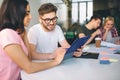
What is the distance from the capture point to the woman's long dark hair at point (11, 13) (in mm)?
1558

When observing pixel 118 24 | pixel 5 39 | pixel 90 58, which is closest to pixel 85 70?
pixel 90 58

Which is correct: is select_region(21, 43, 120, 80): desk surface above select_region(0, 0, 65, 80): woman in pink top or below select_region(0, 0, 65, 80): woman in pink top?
below

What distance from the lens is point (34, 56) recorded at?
2.13 m

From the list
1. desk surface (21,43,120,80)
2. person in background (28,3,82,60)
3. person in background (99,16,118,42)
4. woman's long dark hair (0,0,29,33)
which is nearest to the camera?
desk surface (21,43,120,80)

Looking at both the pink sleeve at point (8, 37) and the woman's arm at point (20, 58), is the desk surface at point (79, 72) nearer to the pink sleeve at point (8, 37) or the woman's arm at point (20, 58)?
the woman's arm at point (20, 58)

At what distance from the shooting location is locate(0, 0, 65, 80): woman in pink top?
4.85 ft

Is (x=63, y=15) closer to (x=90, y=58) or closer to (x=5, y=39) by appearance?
(x=90, y=58)

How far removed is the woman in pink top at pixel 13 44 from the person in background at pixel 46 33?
0.76 metres

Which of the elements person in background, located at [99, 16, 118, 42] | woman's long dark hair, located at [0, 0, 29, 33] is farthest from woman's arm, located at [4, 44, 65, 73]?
person in background, located at [99, 16, 118, 42]

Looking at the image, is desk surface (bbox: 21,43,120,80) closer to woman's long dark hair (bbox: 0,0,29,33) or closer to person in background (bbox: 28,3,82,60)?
woman's long dark hair (bbox: 0,0,29,33)

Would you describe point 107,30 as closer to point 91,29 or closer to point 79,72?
point 91,29

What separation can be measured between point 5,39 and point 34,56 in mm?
671

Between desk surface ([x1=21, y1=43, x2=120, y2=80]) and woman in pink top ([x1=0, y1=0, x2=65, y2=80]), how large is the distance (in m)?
0.07

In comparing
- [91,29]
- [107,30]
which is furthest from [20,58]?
[107,30]
